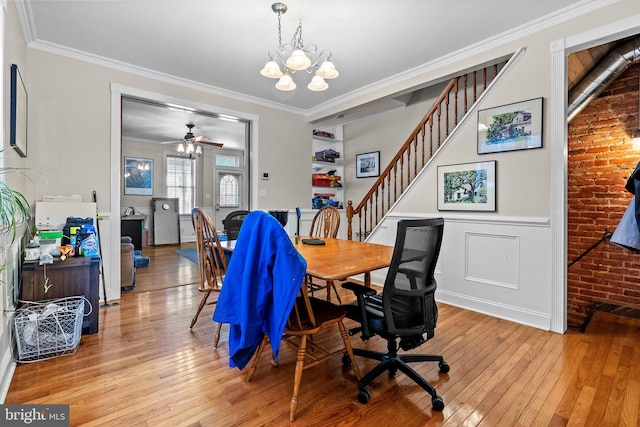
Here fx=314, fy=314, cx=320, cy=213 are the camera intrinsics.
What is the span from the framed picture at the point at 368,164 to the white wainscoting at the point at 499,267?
231 centimetres

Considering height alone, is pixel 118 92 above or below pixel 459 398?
above

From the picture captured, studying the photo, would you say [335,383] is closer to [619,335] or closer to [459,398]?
[459,398]

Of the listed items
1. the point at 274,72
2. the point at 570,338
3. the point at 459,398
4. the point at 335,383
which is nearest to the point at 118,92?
the point at 274,72

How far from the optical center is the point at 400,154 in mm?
3861

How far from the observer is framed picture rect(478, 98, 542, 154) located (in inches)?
104

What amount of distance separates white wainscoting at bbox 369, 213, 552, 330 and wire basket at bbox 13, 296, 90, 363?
10.4 feet

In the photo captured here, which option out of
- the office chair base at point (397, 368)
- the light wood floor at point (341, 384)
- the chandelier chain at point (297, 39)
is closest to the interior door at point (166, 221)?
the light wood floor at point (341, 384)

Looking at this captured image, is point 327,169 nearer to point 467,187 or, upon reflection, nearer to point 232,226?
point 232,226

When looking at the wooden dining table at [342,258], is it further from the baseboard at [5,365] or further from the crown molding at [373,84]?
the crown molding at [373,84]

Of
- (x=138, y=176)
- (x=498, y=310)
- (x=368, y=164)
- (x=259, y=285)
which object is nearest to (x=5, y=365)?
(x=259, y=285)

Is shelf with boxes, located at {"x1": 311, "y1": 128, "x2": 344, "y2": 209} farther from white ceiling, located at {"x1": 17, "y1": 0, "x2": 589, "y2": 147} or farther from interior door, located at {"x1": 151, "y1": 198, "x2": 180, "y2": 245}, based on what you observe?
interior door, located at {"x1": 151, "y1": 198, "x2": 180, "y2": 245}

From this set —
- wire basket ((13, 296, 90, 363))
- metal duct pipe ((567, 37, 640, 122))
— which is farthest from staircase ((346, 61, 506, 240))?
wire basket ((13, 296, 90, 363))

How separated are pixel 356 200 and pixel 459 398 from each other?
424cm

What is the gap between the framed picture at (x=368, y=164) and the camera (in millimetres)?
5340
